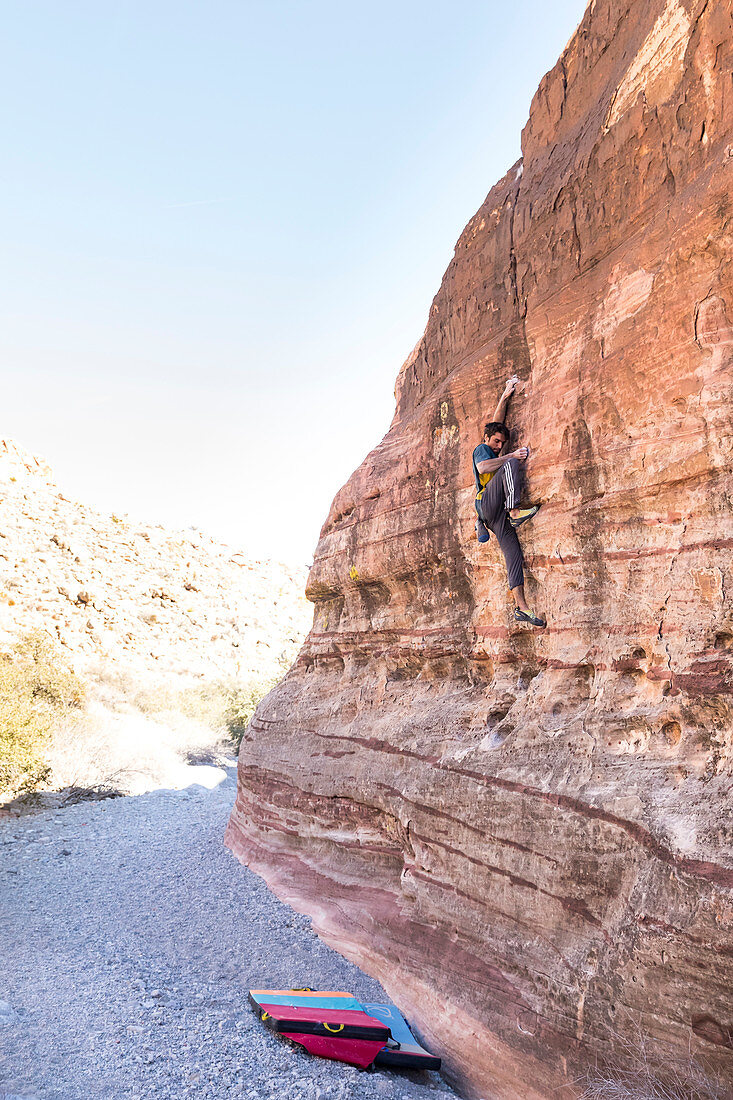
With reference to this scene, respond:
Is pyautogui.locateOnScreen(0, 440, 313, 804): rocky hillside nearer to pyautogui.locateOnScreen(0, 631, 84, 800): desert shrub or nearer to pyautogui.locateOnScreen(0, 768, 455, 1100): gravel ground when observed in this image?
pyautogui.locateOnScreen(0, 631, 84, 800): desert shrub

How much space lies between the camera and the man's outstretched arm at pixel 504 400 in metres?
5.84

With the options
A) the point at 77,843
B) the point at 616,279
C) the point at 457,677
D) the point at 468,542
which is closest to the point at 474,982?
the point at 457,677

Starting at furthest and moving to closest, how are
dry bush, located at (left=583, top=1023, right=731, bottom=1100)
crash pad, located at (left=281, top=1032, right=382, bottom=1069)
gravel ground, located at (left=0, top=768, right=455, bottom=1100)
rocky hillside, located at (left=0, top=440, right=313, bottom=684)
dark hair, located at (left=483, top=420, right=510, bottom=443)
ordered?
1. rocky hillside, located at (left=0, top=440, right=313, bottom=684)
2. dark hair, located at (left=483, top=420, right=510, bottom=443)
3. crash pad, located at (left=281, top=1032, right=382, bottom=1069)
4. gravel ground, located at (left=0, top=768, right=455, bottom=1100)
5. dry bush, located at (left=583, top=1023, right=731, bottom=1100)

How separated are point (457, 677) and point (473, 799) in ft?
4.91

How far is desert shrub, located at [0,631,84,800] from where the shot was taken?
38.0ft

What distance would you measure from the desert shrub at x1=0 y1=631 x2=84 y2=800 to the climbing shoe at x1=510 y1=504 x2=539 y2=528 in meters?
10.4

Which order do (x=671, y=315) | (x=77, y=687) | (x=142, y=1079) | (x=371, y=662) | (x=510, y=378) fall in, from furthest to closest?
(x=77, y=687)
(x=371, y=662)
(x=510, y=378)
(x=671, y=315)
(x=142, y=1079)

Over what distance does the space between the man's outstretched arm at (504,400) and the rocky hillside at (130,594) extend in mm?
20126

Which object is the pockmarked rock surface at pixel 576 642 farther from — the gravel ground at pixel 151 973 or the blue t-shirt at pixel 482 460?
the gravel ground at pixel 151 973

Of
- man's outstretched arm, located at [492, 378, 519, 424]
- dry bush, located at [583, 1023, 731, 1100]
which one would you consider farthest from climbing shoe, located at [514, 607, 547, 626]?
dry bush, located at [583, 1023, 731, 1100]

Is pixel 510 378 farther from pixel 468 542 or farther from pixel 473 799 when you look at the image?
pixel 473 799

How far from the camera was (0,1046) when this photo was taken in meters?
3.96

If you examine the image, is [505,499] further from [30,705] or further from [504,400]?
[30,705]

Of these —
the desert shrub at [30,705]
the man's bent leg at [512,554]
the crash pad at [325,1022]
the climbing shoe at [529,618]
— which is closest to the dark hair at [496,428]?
the man's bent leg at [512,554]
